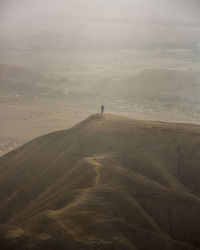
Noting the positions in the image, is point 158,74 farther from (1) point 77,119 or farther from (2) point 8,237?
(2) point 8,237

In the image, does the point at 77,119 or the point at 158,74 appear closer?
the point at 77,119

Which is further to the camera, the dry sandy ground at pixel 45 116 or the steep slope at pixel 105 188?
the dry sandy ground at pixel 45 116

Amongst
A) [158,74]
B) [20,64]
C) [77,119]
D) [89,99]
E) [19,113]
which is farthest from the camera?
[20,64]

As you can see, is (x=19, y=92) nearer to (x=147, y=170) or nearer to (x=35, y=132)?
(x=35, y=132)

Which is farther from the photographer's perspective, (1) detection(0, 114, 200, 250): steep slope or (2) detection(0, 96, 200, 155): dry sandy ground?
(2) detection(0, 96, 200, 155): dry sandy ground

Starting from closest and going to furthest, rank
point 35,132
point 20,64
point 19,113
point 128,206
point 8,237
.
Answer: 1. point 8,237
2. point 128,206
3. point 35,132
4. point 19,113
5. point 20,64

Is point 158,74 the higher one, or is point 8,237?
point 158,74

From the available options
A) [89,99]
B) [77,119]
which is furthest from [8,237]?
[89,99]

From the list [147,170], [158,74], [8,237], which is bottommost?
Result: [8,237]
